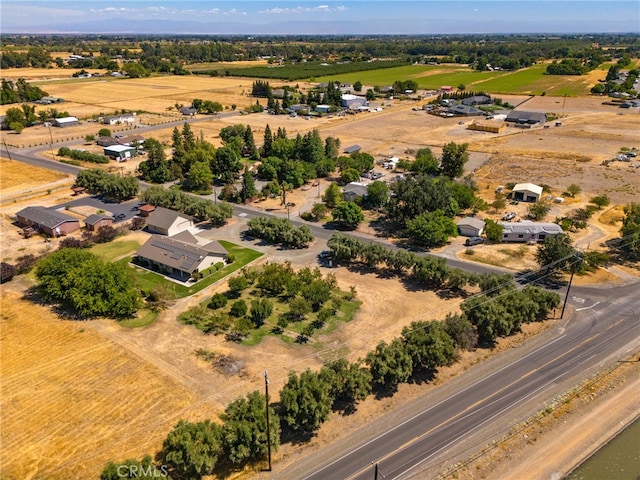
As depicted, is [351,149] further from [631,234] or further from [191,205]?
[631,234]

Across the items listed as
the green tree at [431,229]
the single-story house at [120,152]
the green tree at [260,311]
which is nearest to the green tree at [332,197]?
the green tree at [431,229]

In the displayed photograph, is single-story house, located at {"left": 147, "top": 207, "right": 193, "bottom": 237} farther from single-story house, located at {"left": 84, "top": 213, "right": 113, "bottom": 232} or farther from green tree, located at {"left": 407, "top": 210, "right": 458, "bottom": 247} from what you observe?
green tree, located at {"left": 407, "top": 210, "right": 458, "bottom": 247}

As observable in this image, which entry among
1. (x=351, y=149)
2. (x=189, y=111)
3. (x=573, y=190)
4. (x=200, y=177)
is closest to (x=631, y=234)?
(x=573, y=190)

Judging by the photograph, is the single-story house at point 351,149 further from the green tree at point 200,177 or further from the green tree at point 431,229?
the green tree at point 431,229

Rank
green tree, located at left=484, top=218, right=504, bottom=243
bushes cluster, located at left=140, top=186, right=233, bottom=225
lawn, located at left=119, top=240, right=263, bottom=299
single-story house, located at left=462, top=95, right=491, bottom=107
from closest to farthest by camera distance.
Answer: lawn, located at left=119, top=240, right=263, bottom=299, green tree, located at left=484, top=218, right=504, bottom=243, bushes cluster, located at left=140, top=186, right=233, bottom=225, single-story house, located at left=462, top=95, right=491, bottom=107

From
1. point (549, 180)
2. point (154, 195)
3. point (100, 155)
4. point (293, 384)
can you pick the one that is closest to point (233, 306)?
point (293, 384)

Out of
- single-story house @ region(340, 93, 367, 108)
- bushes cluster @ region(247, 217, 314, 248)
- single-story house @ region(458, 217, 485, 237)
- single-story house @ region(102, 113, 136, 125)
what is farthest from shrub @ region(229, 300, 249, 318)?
single-story house @ region(340, 93, 367, 108)
